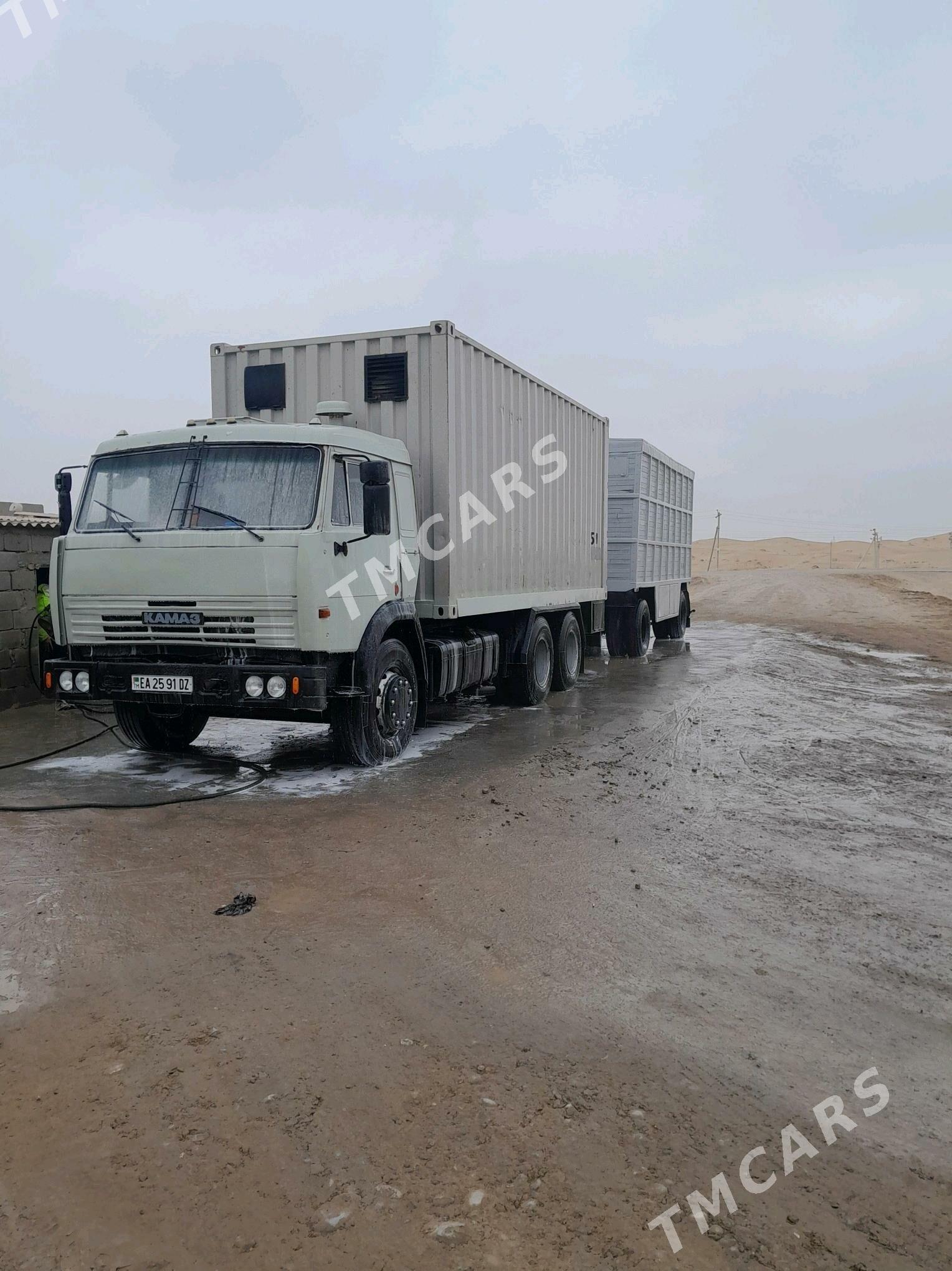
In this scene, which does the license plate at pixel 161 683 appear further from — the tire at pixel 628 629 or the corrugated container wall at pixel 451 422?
the tire at pixel 628 629

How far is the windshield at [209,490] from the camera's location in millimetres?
6703

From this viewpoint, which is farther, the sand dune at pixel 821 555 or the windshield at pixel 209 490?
the sand dune at pixel 821 555

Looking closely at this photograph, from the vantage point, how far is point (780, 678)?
520 inches

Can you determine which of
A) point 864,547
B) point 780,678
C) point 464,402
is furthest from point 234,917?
point 864,547

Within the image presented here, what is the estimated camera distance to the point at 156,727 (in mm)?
8000

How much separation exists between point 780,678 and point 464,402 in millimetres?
6931

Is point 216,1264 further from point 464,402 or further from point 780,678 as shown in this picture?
point 780,678

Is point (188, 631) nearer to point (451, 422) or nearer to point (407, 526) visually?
point (407, 526)

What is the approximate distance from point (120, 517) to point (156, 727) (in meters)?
1.95

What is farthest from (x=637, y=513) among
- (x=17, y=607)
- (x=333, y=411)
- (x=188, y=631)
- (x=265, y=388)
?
(x=188, y=631)

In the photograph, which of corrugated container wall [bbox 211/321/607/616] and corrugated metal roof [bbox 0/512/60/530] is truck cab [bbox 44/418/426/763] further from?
corrugated metal roof [bbox 0/512/60/530]

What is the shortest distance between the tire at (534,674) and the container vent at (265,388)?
12.6 ft

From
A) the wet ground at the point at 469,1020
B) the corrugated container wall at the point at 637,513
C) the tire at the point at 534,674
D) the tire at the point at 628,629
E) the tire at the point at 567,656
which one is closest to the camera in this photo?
the wet ground at the point at 469,1020

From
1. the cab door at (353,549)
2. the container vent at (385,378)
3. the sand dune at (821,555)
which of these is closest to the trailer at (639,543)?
the container vent at (385,378)
